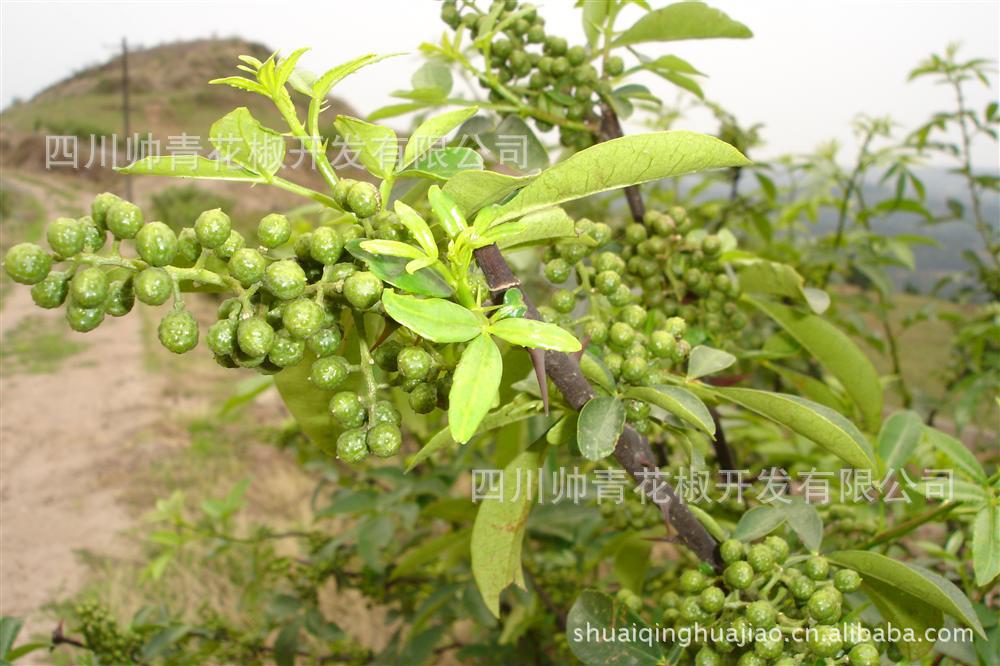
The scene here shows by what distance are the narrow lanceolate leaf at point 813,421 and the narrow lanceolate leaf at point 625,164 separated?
0.84ft

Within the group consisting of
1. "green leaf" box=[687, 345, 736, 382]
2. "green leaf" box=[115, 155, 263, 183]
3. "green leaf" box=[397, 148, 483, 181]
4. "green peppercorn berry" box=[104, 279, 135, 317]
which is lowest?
"green leaf" box=[687, 345, 736, 382]

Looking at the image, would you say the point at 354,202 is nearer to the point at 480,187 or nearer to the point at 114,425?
the point at 480,187

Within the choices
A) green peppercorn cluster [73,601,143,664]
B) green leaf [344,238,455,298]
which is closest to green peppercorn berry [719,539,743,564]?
green leaf [344,238,455,298]

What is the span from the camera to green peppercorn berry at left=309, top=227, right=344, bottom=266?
21.0 inches

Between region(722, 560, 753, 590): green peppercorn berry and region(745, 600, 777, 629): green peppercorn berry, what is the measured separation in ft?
0.08

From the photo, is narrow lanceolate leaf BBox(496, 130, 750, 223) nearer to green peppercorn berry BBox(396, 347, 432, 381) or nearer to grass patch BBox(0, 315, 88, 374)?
green peppercorn berry BBox(396, 347, 432, 381)

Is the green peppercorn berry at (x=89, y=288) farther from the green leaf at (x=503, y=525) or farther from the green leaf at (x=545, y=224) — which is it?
the green leaf at (x=503, y=525)

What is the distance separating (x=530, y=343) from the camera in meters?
0.47

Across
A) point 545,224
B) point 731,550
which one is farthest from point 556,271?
point 731,550

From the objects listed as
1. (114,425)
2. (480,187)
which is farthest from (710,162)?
(114,425)

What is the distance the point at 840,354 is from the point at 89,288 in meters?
1.00

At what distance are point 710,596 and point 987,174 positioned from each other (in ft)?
6.92

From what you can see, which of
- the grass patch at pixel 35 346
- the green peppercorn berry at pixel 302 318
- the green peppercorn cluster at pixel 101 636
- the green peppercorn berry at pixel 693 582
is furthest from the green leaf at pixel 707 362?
the grass patch at pixel 35 346

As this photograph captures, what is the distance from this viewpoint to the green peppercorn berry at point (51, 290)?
49cm
